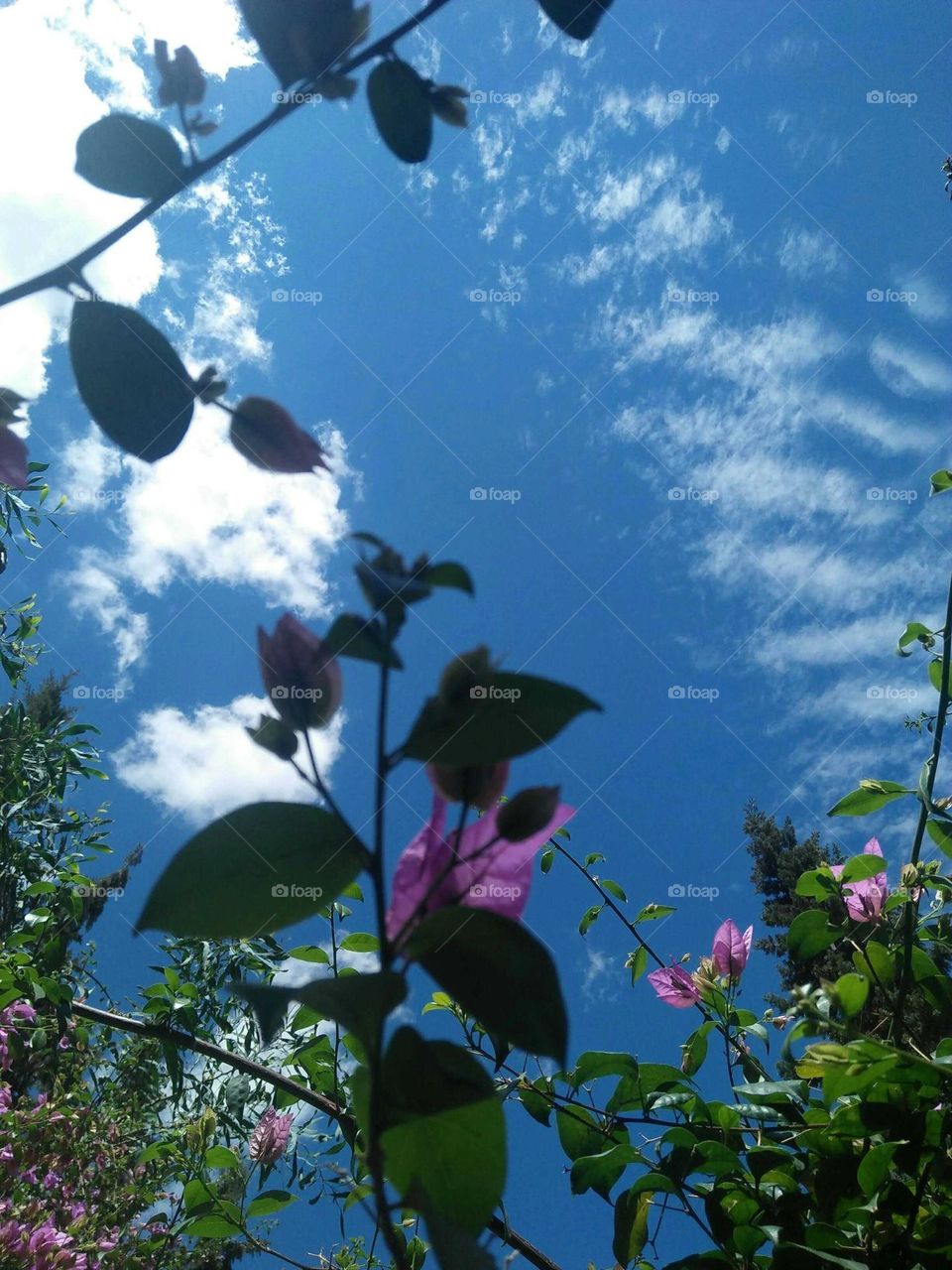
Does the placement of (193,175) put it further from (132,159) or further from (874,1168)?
(874,1168)

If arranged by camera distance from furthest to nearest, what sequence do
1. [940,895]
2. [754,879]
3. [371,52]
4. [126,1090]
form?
[754,879] < [126,1090] < [940,895] < [371,52]

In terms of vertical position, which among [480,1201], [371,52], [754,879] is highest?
[754,879]

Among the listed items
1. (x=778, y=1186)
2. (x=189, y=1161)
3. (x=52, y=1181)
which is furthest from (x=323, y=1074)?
(x=52, y=1181)

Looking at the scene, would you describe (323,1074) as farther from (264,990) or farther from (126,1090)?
(126,1090)

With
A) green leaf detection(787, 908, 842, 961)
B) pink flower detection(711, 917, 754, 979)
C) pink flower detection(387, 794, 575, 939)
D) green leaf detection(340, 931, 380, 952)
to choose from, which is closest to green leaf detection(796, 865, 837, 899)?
green leaf detection(787, 908, 842, 961)

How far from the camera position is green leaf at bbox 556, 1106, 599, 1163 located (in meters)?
0.67

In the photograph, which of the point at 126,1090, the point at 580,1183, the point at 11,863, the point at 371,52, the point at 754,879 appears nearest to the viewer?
the point at 371,52

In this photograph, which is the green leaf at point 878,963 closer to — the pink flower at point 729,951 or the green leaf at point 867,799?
the green leaf at point 867,799

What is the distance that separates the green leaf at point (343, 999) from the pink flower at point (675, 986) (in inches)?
32.1

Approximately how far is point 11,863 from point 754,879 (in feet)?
20.8

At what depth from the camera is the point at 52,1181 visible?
60.2 inches

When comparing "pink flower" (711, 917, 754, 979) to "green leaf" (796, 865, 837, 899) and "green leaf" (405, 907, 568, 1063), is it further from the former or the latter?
"green leaf" (405, 907, 568, 1063)

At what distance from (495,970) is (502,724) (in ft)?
0.15

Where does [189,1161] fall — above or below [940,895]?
below
